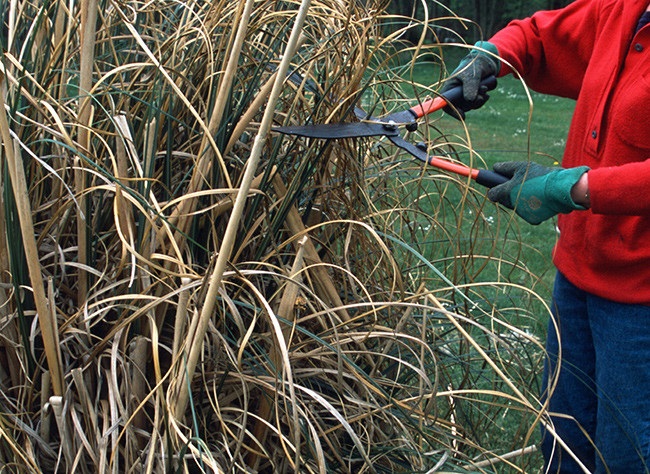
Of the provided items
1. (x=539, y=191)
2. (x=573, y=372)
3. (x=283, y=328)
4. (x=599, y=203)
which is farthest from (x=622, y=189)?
(x=283, y=328)

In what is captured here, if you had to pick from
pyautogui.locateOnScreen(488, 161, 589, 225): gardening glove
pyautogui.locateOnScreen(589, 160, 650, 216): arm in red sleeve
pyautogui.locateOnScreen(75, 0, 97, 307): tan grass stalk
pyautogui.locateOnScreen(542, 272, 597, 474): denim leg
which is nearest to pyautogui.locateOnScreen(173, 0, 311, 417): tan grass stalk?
pyautogui.locateOnScreen(75, 0, 97, 307): tan grass stalk

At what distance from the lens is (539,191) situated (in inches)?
68.4

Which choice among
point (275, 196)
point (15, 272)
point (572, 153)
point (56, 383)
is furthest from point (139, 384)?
point (572, 153)

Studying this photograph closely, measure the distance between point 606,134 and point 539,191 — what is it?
0.26 metres

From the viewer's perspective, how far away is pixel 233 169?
4.39ft

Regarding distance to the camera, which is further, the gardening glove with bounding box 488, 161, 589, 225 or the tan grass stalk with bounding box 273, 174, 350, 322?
the gardening glove with bounding box 488, 161, 589, 225

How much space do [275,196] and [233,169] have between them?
3.2 inches

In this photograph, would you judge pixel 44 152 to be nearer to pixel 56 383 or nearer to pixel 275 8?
pixel 56 383

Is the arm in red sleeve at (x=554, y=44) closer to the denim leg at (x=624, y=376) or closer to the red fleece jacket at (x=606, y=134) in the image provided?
the red fleece jacket at (x=606, y=134)

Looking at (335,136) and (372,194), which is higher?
(335,136)

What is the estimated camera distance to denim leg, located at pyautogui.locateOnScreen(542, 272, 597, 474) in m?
2.06

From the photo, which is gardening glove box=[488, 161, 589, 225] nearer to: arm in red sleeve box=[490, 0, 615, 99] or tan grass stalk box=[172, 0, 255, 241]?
arm in red sleeve box=[490, 0, 615, 99]

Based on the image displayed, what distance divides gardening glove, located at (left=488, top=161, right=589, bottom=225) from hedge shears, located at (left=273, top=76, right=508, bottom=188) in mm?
43

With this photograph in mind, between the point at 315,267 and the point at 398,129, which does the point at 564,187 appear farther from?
the point at 315,267
